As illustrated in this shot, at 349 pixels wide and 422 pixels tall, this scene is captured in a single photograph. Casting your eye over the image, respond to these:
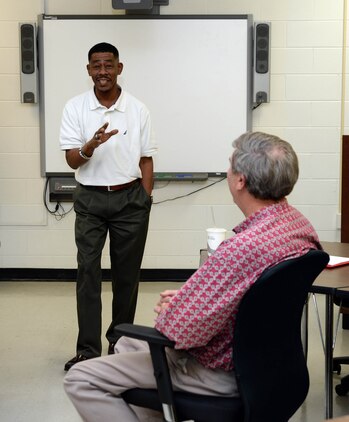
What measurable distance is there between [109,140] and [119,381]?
1.86 meters

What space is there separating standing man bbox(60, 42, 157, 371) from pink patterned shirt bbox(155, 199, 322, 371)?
1.74m

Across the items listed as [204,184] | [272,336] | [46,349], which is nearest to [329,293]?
[272,336]

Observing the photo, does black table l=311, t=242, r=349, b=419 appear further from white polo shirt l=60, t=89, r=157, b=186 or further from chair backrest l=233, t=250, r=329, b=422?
white polo shirt l=60, t=89, r=157, b=186

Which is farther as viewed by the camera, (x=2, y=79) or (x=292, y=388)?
→ (x=2, y=79)

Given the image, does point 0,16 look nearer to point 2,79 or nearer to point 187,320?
point 2,79

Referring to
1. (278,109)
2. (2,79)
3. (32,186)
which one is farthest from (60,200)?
(278,109)

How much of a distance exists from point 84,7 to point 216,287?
164 inches

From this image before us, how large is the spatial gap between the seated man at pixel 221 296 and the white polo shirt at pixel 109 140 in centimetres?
162

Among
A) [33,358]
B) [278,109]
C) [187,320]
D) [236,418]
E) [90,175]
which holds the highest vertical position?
[278,109]

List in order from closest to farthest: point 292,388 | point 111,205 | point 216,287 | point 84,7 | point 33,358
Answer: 1. point 216,287
2. point 292,388
3. point 111,205
4. point 33,358
5. point 84,7

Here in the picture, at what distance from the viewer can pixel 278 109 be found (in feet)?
19.0

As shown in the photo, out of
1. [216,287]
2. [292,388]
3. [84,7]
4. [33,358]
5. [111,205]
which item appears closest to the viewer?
[216,287]

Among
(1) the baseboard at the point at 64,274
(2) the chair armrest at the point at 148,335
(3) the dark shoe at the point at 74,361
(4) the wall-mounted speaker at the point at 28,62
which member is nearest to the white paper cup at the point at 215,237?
(2) the chair armrest at the point at 148,335

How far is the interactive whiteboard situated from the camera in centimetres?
564
